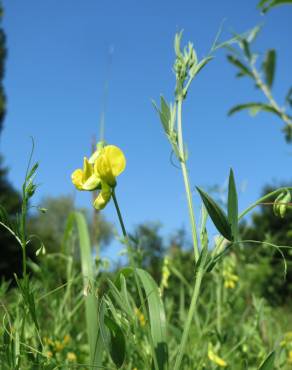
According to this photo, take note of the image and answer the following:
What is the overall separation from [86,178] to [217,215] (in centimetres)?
18

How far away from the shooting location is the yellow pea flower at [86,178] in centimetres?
65

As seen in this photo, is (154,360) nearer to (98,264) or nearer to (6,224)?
(6,224)

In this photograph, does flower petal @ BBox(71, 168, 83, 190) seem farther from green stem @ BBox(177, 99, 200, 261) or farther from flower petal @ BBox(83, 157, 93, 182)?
green stem @ BBox(177, 99, 200, 261)

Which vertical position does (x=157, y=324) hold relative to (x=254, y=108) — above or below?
below

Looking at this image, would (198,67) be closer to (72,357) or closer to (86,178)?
(86,178)

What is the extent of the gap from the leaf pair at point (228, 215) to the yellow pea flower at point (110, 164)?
0.12m

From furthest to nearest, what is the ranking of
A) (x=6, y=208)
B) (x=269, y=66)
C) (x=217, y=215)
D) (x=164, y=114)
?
(x=6, y=208)
(x=269, y=66)
(x=164, y=114)
(x=217, y=215)

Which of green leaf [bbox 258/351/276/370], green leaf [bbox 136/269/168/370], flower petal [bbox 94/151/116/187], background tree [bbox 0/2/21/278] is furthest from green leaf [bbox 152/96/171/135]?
background tree [bbox 0/2/21/278]

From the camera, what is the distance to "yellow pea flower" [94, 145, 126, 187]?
0.63 metres

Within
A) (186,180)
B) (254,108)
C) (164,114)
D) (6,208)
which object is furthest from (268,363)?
(6,208)

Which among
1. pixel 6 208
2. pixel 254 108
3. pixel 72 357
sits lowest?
pixel 72 357

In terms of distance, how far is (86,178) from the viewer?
67 centimetres

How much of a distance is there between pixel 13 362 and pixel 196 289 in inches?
10.7

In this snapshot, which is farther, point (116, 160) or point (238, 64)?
point (238, 64)
